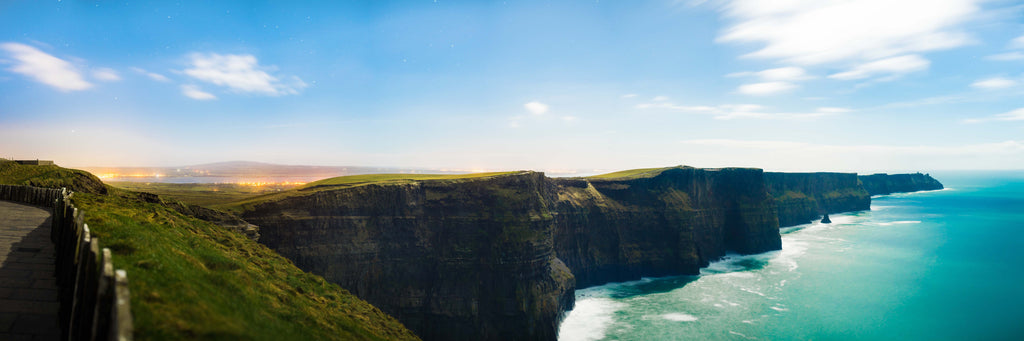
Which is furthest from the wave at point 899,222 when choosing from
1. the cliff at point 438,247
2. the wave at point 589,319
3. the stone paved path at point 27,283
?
the stone paved path at point 27,283

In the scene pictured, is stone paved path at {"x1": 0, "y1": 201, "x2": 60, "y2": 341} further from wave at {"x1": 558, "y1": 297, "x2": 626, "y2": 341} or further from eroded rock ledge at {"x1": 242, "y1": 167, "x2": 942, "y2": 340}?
wave at {"x1": 558, "y1": 297, "x2": 626, "y2": 341}

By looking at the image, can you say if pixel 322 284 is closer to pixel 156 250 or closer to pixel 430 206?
pixel 156 250

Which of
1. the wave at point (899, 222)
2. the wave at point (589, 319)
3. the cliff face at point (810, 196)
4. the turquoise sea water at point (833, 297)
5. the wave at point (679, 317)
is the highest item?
the cliff face at point (810, 196)

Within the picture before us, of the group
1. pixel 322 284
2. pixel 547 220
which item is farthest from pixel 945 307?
pixel 322 284

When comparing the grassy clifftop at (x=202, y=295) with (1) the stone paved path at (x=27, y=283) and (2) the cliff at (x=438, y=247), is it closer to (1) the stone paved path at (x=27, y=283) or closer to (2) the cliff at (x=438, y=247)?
(1) the stone paved path at (x=27, y=283)

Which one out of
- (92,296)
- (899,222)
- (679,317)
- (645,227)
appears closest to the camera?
(92,296)

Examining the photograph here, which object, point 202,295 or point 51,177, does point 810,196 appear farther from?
point 51,177

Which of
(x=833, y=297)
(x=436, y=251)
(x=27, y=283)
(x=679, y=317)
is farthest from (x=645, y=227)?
(x=27, y=283)

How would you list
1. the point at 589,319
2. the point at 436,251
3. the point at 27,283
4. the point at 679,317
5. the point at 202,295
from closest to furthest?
the point at 202,295, the point at 27,283, the point at 436,251, the point at 589,319, the point at 679,317
